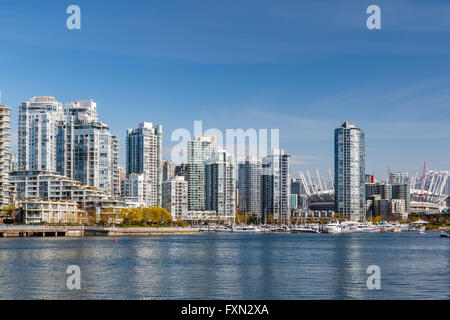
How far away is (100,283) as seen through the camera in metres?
35.8

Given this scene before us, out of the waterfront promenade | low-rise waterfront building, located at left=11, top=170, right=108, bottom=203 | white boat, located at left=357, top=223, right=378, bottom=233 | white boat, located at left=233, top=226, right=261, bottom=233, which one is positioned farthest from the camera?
white boat, located at left=357, top=223, right=378, bottom=233

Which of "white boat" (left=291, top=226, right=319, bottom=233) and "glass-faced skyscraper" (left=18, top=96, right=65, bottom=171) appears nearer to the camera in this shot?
"white boat" (left=291, top=226, right=319, bottom=233)

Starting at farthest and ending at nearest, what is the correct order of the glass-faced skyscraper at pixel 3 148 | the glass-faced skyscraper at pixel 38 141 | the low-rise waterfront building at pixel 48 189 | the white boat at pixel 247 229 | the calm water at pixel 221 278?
1. the glass-faced skyscraper at pixel 38 141
2. the white boat at pixel 247 229
3. the low-rise waterfront building at pixel 48 189
4. the glass-faced skyscraper at pixel 3 148
5. the calm water at pixel 221 278

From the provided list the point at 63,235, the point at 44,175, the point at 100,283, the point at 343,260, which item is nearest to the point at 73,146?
the point at 44,175

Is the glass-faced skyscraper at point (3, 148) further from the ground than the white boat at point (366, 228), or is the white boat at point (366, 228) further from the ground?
the glass-faced skyscraper at point (3, 148)

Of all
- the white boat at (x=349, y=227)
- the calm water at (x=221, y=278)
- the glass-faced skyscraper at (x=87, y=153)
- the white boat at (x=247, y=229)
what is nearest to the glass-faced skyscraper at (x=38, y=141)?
the glass-faced skyscraper at (x=87, y=153)

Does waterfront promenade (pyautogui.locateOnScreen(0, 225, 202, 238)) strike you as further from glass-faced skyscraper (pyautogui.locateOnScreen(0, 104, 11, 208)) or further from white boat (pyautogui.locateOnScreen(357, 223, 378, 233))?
white boat (pyautogui.locateOnScreen(357, 223, 378, 233))

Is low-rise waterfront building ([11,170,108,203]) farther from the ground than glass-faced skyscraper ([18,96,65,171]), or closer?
closer

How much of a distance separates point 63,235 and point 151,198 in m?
76.8

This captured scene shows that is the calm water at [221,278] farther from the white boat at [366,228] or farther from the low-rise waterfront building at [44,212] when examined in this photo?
the white boat at [366,228]

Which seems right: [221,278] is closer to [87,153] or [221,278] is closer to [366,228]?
[87,153]

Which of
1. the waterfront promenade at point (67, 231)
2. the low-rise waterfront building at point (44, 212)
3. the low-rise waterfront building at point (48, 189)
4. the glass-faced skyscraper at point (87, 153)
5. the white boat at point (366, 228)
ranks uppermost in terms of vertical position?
the glass-faced skyscraper at point (87, 153)

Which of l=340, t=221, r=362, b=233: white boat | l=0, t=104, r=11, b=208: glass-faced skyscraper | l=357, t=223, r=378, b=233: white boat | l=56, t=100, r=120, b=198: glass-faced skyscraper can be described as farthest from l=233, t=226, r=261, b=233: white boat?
l=0, t=104, r=11, b=208: glass-faced skyscraper
